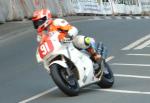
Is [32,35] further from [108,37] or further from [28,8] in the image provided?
[28,8]

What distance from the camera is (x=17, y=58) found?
18.4 meters

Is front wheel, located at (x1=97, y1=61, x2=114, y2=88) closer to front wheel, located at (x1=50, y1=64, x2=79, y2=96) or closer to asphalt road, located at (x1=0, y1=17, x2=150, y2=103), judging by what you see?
asphalt road, located at (x1=0, y1=17, x2=150, y2=103)

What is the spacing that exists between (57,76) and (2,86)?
281 cm

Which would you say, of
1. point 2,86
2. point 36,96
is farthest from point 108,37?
point 36,96

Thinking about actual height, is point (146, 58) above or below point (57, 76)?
below

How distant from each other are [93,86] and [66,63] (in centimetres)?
154

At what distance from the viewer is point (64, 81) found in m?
11.4

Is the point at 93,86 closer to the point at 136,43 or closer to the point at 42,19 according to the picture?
the point at 42,19

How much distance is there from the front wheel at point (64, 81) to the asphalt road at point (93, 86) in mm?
135

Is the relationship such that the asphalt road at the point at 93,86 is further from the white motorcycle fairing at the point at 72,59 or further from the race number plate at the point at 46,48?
the race number plate at the point at 46,48

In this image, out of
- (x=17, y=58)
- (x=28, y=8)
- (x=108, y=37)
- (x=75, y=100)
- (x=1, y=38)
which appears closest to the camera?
(x=75, y=100)

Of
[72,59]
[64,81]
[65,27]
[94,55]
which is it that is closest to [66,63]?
[72,59]

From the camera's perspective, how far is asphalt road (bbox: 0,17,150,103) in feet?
37.9

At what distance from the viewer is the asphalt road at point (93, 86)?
11.5 m
